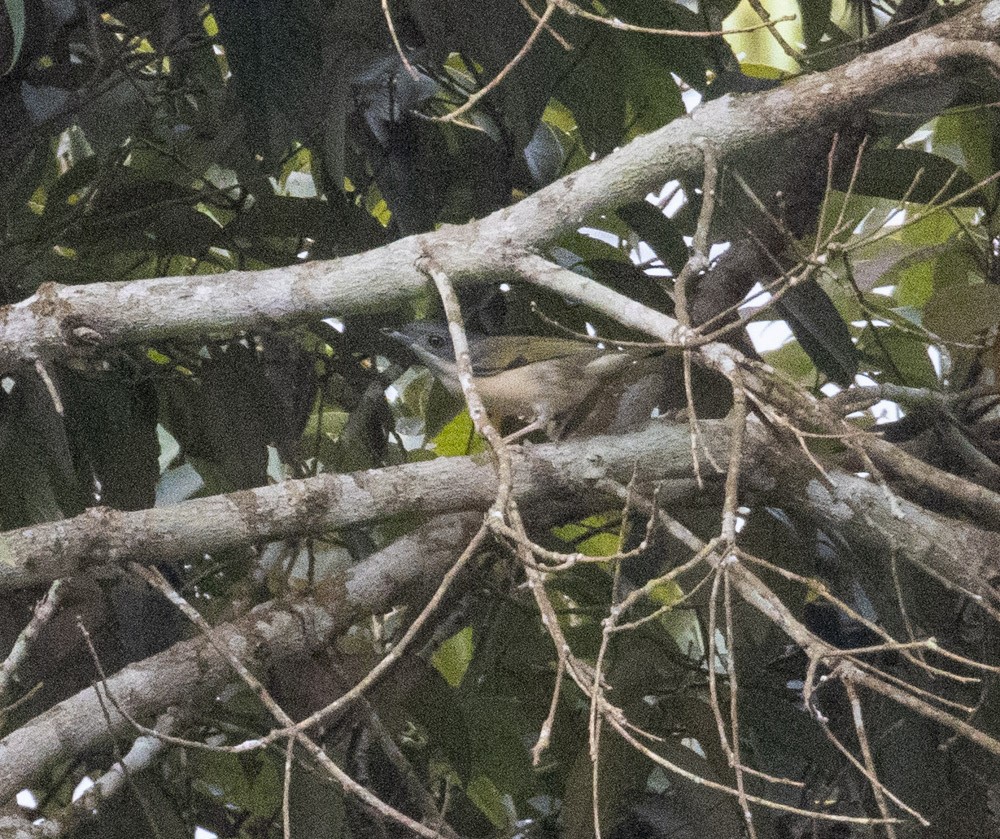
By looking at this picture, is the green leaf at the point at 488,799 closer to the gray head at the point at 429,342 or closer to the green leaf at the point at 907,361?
the gray head at the point at 429,342

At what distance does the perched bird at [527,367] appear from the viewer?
252cm

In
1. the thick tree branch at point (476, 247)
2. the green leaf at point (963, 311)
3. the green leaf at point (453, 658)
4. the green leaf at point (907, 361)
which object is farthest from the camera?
the green leaf at point (453, 658)

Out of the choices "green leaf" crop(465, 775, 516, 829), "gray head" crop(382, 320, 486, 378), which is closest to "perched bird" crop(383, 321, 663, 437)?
"gray head" crop(382, 320, 486, 378)

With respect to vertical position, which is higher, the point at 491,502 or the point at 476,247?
the point at 476,247

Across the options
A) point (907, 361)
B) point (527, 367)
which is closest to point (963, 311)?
point (907, 361)

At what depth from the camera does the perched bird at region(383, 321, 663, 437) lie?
2.52m

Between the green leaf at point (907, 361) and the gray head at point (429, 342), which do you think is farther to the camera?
the green leaf at point (907, 361)

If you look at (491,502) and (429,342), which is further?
(429,342)

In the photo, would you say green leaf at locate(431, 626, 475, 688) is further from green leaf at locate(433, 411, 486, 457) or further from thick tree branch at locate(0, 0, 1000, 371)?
thick tree branch at locate(0, 0, 1000, 371)

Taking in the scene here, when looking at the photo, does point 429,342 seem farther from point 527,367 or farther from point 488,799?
point 488,799

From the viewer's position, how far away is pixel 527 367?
2.66 metres

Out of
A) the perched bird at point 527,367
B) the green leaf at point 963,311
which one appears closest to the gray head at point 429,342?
the perched bird at point 527,367

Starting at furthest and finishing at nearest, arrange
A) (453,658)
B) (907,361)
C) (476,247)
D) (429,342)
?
1. (453,658)
2. (907,361)
3. (429,342)
4. (476,247)

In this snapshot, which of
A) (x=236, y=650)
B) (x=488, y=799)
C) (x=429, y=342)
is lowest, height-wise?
(x=488, y=799)
